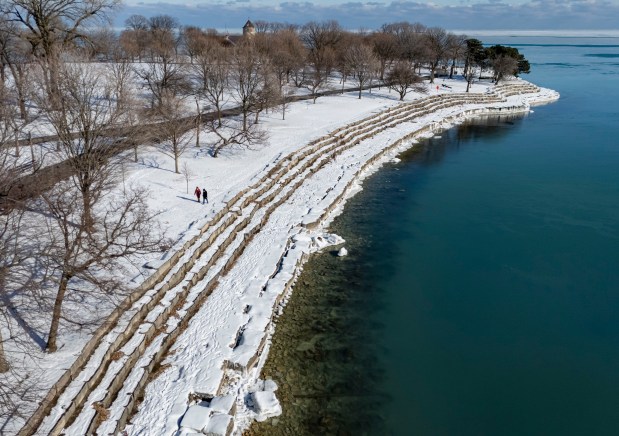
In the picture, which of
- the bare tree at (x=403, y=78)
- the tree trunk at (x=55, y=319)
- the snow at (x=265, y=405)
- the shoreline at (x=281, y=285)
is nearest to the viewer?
the tree trunk at (x=55, y=319)

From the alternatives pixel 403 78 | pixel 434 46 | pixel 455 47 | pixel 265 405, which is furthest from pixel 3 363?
pixel 455 47

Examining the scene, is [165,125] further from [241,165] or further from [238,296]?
[238,296]

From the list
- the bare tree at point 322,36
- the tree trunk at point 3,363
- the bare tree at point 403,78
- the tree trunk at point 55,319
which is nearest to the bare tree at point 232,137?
the tree trunk at point 55,319

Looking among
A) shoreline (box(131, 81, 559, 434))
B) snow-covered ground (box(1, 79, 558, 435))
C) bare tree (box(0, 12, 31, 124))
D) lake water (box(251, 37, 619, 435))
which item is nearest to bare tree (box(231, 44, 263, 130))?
snow-covered ground (box(1, 79, 558, 435))

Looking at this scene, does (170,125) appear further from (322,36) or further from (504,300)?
(322,36)

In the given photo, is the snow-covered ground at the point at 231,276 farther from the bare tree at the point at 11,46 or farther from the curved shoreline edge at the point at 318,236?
the bare tree at the point at 11,46

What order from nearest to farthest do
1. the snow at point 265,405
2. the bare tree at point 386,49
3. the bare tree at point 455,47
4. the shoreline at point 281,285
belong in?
the snow at point 265,405
the shoreline at point 281,285
the bare tree at point 386,49
the bare tree at point 455,47

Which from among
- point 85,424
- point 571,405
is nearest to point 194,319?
point 85,424
